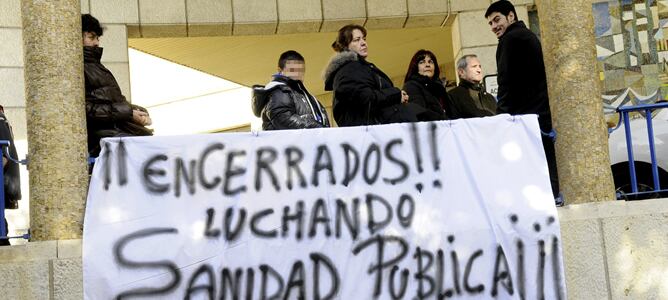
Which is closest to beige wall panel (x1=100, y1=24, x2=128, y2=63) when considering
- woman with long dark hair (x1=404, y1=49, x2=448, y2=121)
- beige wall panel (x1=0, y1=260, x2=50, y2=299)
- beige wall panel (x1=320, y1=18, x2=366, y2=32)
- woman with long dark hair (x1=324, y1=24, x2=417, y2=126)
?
beige wall panel (x1=320, y1=18, x2=366, y2=32)

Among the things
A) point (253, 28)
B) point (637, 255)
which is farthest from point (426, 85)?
point (253, 28)

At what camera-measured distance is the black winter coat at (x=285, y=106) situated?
8695 millimetres

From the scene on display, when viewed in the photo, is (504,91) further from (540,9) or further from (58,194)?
(58,194)

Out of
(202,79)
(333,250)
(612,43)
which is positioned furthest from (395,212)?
(202,79)

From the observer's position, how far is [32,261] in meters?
7.62

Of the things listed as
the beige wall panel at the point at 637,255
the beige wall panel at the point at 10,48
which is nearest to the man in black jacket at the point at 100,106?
the beige wall panel at the point at 637,255

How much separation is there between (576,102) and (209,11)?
600cm

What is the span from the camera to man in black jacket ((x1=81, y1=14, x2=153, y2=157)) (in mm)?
8492

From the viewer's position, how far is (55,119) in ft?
A: 26.0

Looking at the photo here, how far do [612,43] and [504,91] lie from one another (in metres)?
4.37

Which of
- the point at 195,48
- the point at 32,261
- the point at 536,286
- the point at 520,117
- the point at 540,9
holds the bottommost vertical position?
the point at 536,286

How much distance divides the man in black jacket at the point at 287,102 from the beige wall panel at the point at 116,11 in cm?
452

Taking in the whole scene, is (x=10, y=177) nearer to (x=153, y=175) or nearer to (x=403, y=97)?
(x=153, y=175)

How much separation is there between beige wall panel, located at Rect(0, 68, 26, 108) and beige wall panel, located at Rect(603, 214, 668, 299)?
6.77 meters
